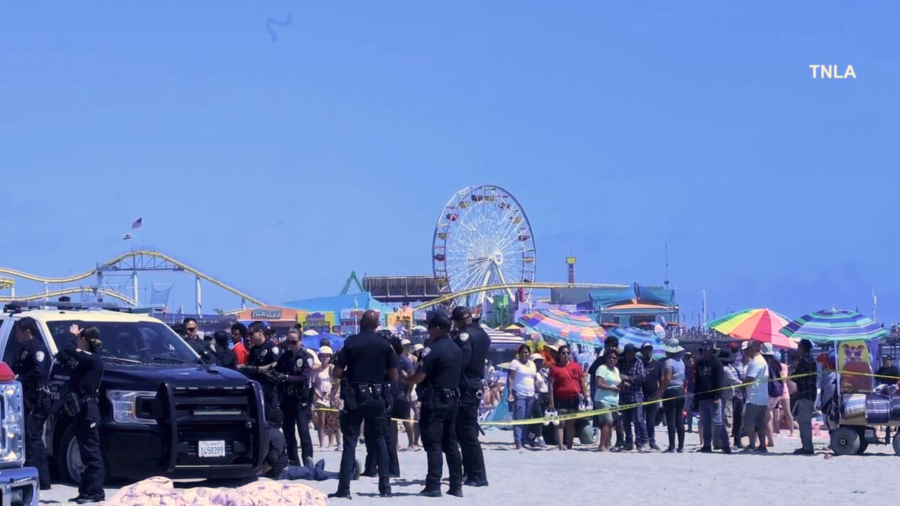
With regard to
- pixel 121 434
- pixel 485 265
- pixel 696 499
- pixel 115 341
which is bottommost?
pixel 696 499

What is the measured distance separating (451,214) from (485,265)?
20.3ft

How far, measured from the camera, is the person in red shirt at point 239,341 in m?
17.5

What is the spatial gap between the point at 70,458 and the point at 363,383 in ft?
9.73

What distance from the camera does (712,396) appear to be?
61.6ft

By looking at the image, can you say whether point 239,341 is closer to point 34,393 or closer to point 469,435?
point 469,435

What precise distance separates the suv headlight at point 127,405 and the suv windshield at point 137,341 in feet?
3.15

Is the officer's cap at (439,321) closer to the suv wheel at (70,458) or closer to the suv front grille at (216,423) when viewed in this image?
the suv front grille at (216,423)

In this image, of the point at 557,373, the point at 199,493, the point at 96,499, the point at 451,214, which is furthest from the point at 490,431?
the point at 451,214

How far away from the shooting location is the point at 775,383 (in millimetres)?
20172

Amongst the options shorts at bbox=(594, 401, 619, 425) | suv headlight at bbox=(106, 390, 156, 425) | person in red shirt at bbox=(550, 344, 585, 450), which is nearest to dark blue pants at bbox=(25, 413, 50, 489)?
suv headlight at bbox=(106, 390, 156, 425)

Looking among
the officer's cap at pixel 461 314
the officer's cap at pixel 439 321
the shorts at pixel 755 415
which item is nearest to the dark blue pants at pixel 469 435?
the officer's cap at pixel 461 314

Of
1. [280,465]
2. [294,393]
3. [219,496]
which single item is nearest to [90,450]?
[280,465]

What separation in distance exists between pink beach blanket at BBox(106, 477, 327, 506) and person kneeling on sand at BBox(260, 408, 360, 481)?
3.04 m

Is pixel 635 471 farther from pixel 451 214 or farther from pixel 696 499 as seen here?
pixel 451 214
